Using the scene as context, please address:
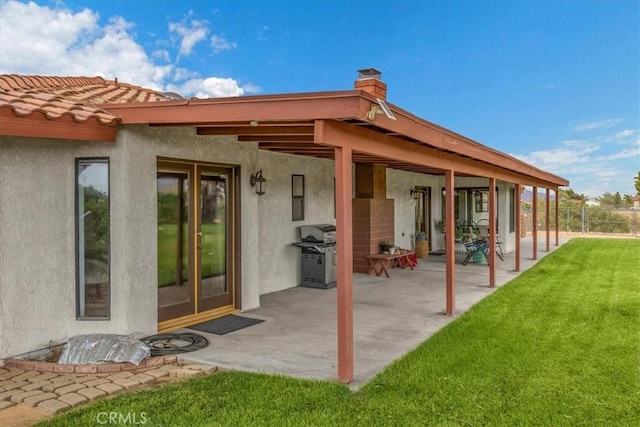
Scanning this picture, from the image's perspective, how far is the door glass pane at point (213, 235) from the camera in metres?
6.62

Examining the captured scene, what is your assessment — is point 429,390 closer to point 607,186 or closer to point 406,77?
point 406,77

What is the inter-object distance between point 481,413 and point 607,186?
4885 cm

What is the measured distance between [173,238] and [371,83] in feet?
10.6

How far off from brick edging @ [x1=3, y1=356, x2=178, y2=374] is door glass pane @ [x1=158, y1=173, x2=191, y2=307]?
52.8 inches

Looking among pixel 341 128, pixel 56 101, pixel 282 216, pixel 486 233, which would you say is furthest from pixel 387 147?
pixel 486 233

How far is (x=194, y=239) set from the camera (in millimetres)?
6438

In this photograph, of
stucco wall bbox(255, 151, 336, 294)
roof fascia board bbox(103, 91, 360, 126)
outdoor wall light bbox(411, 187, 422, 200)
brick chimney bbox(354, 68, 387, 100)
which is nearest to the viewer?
roof fascia board bbox(103, 91, 360, 126)

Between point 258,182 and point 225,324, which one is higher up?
point 258,182

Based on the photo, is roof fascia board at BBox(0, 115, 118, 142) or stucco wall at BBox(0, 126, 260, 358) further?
stucco wall at BBox(0, 126, 260, 358)

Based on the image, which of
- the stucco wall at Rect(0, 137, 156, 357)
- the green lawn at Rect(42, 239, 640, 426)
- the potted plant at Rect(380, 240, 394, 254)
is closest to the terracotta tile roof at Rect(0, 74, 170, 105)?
the stucco wall at Rect(0, 137, 156, 357)

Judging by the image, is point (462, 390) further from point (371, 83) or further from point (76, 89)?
point (76, 89)

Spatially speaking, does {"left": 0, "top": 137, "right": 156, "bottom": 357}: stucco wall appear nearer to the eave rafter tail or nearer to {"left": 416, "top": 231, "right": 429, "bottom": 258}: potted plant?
the eave rafter tail

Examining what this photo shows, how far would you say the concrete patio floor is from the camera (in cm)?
490

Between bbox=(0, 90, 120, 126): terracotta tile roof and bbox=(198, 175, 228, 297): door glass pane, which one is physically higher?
bbox=(0, 90, 120, 126): terracotta tile roof
